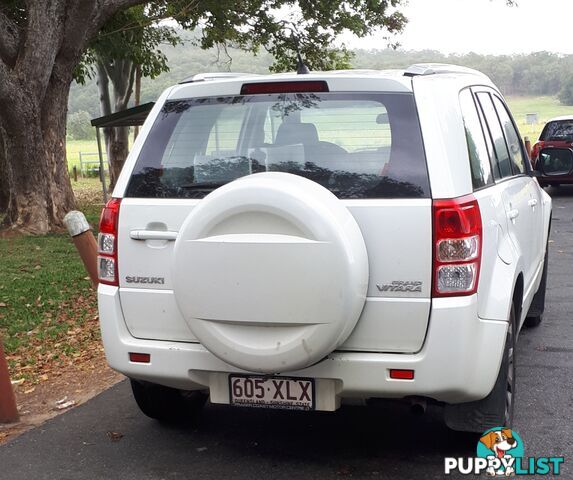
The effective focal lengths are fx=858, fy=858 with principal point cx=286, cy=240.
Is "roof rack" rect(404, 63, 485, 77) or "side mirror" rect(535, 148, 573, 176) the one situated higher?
"roof rack" rect(404, 63, 485, 77)

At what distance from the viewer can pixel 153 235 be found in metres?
3.91

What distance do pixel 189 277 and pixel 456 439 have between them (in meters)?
1.64

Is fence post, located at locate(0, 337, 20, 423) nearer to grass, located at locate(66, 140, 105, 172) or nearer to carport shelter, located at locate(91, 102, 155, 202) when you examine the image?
carport shelter, located at locate(91, 102, 155, 202)

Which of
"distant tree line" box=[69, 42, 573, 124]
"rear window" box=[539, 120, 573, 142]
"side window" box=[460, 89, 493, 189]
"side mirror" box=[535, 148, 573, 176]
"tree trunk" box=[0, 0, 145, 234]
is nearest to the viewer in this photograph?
"side window" box=[460, 89, 493, 189]

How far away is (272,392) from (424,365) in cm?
70

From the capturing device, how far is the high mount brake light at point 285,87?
397 cm

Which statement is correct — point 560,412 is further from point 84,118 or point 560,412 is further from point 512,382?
point 84,118

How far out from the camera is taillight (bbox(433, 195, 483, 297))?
11.8 feet

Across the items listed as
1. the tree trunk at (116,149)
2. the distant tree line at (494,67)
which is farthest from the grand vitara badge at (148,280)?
the distant tree line at (494,67)

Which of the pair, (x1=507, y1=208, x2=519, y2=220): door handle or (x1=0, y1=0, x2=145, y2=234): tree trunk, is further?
(x1=0, y1=0, x2=145, y2=234): tree trunk

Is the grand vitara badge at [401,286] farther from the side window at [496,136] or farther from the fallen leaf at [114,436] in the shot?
the fallen leaf at [114,436]

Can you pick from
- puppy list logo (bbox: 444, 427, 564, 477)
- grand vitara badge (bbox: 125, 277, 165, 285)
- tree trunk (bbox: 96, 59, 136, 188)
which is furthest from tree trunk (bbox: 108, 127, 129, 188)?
puppy list logo (bbox: 444, 427, 564, 477)

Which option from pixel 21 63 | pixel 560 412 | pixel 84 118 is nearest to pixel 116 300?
pixel 560 412

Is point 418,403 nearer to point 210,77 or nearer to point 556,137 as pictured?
point 210,77
